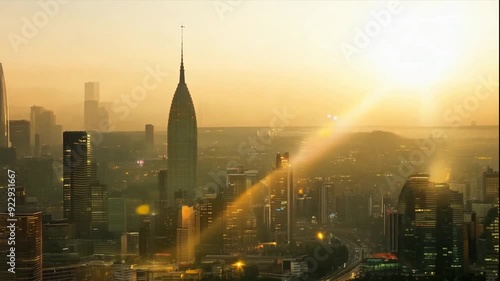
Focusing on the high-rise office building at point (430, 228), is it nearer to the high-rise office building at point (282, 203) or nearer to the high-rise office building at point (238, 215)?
the high-rise office building at point (282, 203)

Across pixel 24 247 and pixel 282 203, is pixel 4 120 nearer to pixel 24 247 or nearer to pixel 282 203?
pixel 24 247

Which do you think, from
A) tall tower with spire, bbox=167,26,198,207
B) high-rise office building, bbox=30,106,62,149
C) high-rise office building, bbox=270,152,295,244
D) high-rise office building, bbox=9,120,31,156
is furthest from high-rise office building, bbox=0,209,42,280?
high-rise office building, bbox=270,152,295,244

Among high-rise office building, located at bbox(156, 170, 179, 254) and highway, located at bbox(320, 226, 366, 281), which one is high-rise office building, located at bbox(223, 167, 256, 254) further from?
highway, located at bbox(320, 226, 366, 281)

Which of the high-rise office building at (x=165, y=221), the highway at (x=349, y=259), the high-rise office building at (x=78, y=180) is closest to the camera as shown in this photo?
the highway at (x=349, y=259)

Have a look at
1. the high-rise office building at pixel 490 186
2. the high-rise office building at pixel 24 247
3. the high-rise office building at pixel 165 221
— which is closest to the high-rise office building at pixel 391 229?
the high-rise office building at pixel 490 186

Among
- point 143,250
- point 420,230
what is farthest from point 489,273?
point 143,250

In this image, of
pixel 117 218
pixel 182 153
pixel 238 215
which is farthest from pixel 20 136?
pixel 238 215
